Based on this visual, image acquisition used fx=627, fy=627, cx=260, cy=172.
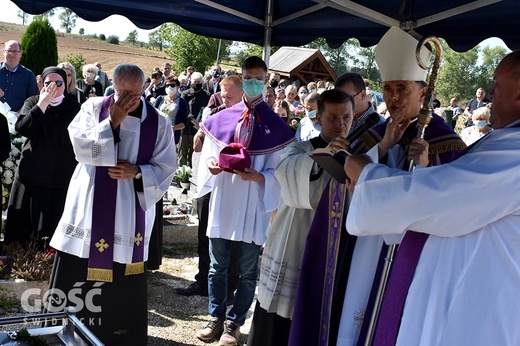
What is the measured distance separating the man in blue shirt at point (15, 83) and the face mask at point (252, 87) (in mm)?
4325

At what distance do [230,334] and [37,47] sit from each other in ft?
43.0

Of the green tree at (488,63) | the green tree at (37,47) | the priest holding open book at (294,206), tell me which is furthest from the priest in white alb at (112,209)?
the green tree at (488,63)

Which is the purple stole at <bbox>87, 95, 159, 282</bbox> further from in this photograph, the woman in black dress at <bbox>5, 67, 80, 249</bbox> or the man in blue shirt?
the man in blue shirt

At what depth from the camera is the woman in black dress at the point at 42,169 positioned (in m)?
5.87

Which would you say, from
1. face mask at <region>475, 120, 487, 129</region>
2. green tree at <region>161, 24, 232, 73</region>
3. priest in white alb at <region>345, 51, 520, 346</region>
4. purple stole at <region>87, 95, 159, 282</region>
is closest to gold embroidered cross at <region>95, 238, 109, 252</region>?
purple stole at <region>87, 95, 159, 282</region>

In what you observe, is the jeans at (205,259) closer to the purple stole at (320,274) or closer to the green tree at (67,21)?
the purple stole at (320,274)

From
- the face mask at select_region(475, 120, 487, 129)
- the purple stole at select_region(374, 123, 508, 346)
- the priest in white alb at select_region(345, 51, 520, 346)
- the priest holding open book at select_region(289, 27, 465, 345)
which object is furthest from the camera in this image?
the face mask at select_region(475, 120, 487, 129)

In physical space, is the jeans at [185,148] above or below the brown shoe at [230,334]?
above

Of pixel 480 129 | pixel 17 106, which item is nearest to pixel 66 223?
pixel 17 106

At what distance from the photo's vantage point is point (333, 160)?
2.85 meters

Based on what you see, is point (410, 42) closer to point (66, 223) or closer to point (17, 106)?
point (66, 223)

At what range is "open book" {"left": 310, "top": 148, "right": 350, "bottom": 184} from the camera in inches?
112

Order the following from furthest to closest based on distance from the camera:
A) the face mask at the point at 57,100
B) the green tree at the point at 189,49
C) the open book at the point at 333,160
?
the green tree at the point at 189,49 → the face mask at the point at 57,100 → the open book at the point at 333,160

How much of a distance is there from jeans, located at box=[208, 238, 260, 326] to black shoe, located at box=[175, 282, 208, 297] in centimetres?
113
